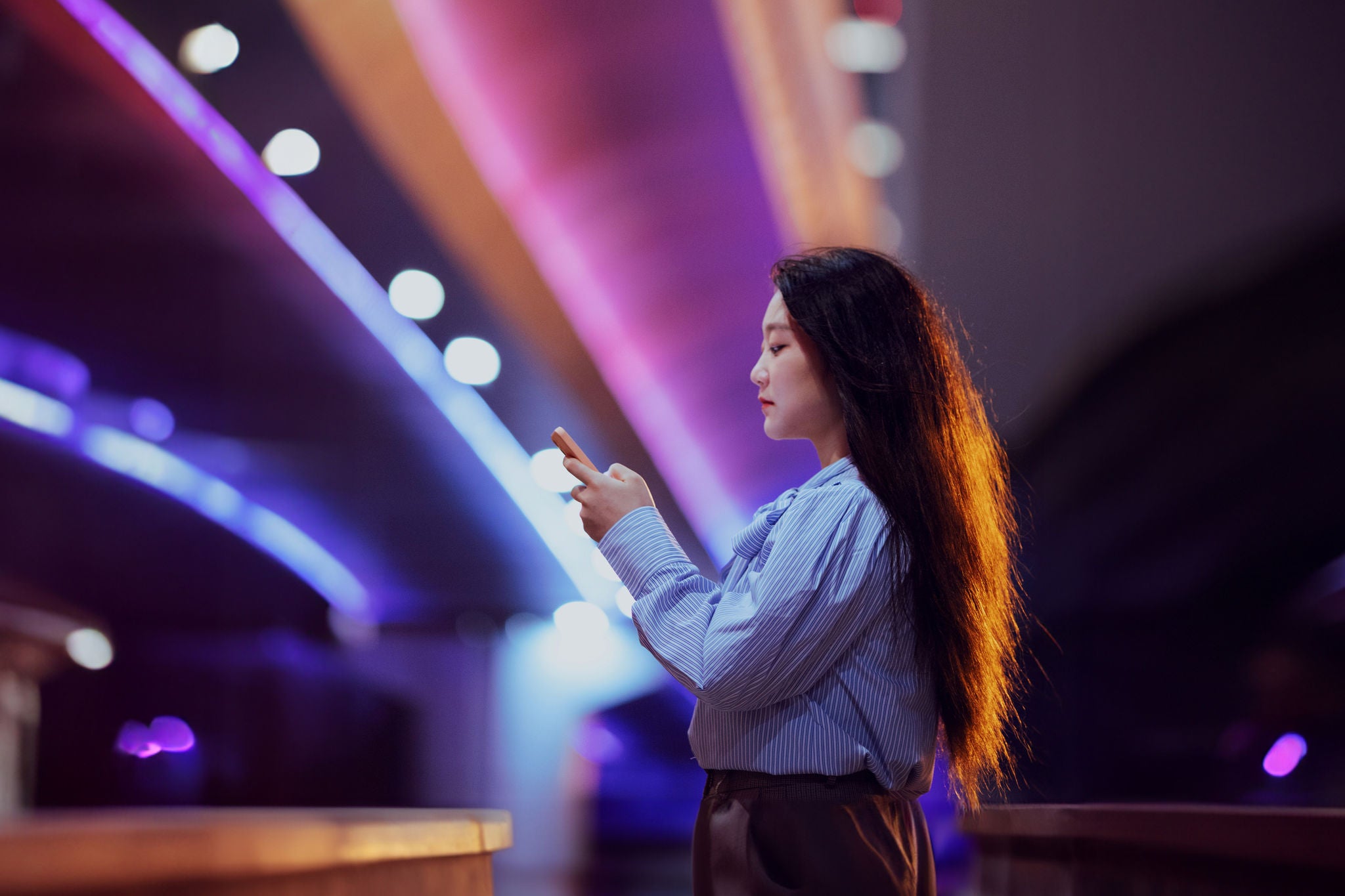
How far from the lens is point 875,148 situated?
395 centimetres

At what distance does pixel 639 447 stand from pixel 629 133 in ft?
5.43

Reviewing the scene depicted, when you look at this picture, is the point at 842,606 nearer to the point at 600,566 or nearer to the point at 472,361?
the point at 472,361

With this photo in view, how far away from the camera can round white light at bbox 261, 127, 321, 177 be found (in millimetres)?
4125

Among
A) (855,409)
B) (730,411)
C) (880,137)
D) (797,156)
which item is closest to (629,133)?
(797,156)

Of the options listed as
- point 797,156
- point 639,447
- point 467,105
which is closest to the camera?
point 467,105

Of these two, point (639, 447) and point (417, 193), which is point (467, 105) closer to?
point (417, 193)

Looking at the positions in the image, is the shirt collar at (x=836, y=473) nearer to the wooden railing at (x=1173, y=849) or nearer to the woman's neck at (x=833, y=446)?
the woman's neck at (x=833, y=446)

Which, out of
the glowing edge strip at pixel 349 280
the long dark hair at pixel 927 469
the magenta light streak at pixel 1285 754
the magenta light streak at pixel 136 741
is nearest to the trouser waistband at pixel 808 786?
the long dark hair at pixel 927 469

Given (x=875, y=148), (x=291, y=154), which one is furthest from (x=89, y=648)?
(x=875, y=148)

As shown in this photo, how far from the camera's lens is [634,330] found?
469cm

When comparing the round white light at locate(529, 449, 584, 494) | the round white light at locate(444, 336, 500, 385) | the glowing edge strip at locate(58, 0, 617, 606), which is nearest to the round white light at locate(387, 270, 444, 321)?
the glowing edge strip at locate(58, 0, 617, 606)

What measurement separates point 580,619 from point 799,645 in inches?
208

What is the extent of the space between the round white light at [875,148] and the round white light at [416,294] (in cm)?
179

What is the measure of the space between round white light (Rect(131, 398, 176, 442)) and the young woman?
483 cm
